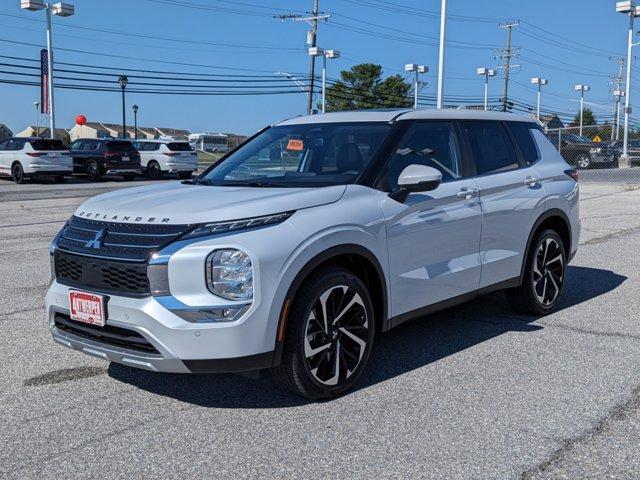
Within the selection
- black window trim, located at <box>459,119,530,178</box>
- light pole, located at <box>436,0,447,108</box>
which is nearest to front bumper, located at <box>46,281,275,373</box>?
black window trim, located at <box>459,119,530,178</box>

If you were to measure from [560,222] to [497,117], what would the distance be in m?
1.19

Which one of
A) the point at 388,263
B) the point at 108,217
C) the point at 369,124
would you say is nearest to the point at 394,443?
the point at 388,263

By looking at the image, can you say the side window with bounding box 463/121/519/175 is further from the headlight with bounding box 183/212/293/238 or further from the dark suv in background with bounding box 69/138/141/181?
the dark suv in background with bounding box 69/138/141/181

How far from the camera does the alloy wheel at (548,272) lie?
626 centimetres

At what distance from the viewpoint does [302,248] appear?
13.3 ft

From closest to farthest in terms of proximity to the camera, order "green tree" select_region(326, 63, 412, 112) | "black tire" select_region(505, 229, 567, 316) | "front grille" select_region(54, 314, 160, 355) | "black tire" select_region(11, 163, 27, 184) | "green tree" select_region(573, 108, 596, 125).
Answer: "front grille" select_region(54, 314, 160, 355), "black tire" select_region(505, 229, 567, 316), "black tire" select_region(11, 163, 27, 184), "green tree" select_region(326, 63, 412, 112), "green tree" select_region(573, 108, 596, 125)

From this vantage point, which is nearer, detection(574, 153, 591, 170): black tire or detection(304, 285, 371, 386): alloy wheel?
detection(304, 285, 371, 386): alloy wheel

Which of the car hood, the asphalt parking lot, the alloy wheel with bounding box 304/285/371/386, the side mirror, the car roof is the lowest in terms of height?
the asphalt parking lot

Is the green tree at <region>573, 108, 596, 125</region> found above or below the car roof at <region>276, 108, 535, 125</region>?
above

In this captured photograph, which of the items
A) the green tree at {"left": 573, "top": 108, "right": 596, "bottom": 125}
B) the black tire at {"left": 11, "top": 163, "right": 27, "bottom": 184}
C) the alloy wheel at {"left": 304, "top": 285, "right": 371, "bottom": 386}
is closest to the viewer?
the alloy wheel at {"left": 304, "top": 285, "right": 371, "bottom": 386}

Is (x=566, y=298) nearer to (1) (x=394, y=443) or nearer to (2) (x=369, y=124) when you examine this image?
(2) (x=369, y=124)

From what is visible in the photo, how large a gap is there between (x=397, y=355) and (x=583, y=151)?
32.0 meters

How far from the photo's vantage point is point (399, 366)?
4992 millimetres

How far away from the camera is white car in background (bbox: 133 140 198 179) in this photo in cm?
3225
